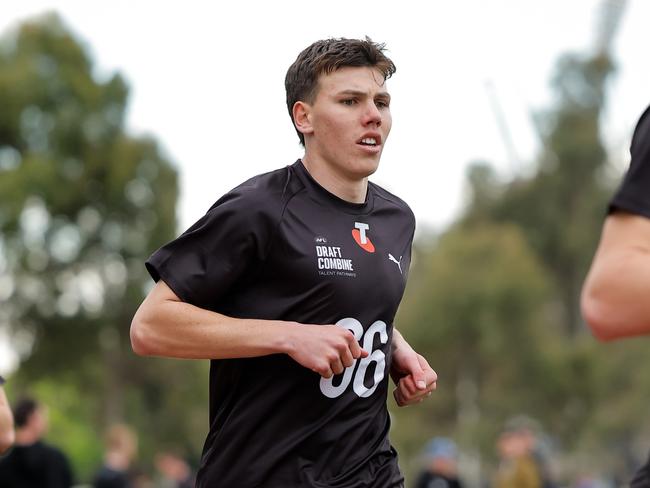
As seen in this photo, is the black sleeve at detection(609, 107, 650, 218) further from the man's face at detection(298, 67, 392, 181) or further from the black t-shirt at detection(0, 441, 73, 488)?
the black t-shirt at detection(0, 441, 73, 488)

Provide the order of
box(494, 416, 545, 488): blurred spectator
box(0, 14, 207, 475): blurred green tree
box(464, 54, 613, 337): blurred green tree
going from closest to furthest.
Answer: box(494, 416, 545, 488): blurred spectator
box(0, 14, 207, 475): blurred green tree
box(464, 54, 613, 337): blurred green tree

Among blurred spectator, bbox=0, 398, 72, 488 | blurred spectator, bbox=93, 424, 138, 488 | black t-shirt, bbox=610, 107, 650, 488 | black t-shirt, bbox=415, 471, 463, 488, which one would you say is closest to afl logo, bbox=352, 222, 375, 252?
black t-shirt, bbox=610, 107, 650, 488

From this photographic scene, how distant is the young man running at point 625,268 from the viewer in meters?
2.78

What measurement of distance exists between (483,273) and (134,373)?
1724 cm

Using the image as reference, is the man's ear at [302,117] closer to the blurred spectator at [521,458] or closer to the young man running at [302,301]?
the young man running at [302,301]

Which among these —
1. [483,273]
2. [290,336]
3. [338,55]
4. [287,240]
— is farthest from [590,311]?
[483,273]

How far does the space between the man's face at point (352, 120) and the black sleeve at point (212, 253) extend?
0.46 meters

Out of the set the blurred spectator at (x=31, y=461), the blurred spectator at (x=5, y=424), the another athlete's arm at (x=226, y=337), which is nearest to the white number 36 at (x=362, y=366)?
the another athlete's arm at (x=226, y=337)

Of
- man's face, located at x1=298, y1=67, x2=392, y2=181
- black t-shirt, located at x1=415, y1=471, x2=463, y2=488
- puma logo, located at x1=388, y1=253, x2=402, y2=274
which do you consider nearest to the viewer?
man's face, located at x1=298, y1=67, x2=392, y2=181

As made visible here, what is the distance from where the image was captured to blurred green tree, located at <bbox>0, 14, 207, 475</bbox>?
128 ft

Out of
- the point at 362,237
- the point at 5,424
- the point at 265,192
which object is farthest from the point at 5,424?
the point at 362,237

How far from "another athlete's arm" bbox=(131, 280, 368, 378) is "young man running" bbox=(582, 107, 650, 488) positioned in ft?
4.72

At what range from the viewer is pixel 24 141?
130ft

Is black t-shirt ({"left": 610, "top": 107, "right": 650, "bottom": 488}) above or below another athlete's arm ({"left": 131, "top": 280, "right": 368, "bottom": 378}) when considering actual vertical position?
above
